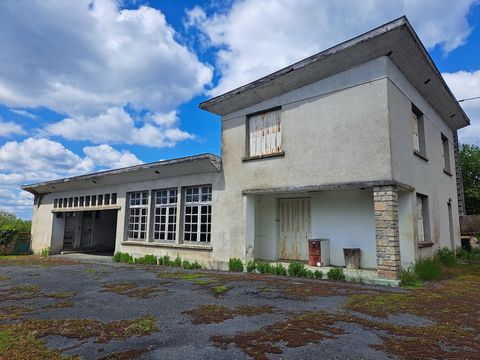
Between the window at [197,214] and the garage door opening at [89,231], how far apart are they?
865 cm

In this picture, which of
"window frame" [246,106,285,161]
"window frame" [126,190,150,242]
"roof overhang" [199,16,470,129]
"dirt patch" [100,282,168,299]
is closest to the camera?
"dirt patch" [100,282,168,299]

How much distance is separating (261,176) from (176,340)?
6546 millimetres

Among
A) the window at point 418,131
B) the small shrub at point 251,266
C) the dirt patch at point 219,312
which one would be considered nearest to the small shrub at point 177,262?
the small shrub at point 251,266

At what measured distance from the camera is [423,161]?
33.0ft

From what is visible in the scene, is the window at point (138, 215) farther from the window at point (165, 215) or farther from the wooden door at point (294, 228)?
the wooden door at point (294, 228)

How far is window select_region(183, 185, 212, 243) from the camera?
11.4 metres

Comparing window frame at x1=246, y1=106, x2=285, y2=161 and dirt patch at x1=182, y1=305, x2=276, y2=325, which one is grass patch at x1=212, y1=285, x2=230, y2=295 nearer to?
dirt patch at x1=182, y1=305, x2=276, y2=325

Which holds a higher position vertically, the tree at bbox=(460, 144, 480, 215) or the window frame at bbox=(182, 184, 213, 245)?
the tree at bbox=(460, 144, 480, 215)

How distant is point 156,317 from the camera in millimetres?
4875

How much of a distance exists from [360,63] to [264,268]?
6.16 meters

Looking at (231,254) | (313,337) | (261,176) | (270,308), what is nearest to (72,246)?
(231,254)

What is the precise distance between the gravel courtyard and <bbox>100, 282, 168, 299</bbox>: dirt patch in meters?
0.02

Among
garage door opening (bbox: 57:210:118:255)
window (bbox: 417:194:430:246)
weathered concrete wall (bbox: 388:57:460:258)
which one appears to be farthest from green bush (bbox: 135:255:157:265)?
window (bbox: 417:194:430:246)

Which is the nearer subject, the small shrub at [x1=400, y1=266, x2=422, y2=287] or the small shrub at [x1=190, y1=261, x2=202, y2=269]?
the small shrub at [x1=400, y1=266, x2=422, y2=287]
